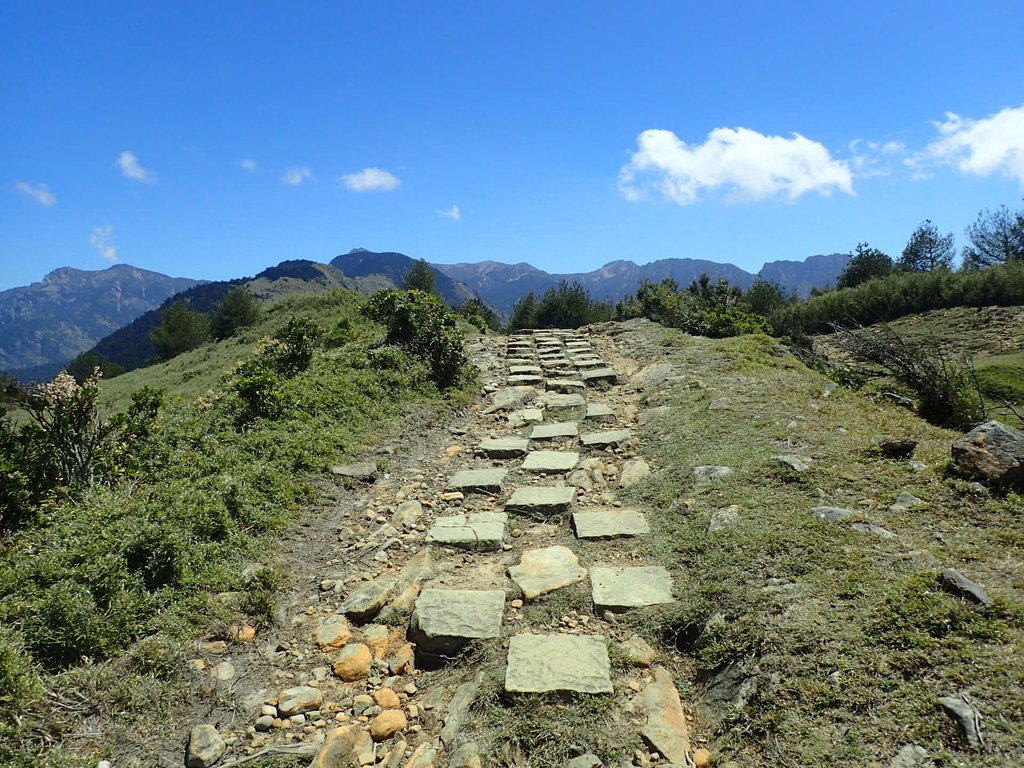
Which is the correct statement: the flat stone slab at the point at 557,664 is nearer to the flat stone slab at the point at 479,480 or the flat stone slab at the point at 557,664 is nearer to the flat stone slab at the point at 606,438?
the flat stone slab at the point at 479,480

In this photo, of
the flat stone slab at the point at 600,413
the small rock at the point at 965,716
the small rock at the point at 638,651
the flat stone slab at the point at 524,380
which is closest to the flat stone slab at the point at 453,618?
the small rock at the point at 638,651

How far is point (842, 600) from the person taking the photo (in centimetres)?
260

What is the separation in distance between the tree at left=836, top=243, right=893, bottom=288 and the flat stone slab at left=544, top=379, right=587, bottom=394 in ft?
97.2

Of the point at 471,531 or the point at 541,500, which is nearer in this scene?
the point at 471,531

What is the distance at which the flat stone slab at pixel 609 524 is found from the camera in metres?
4.14

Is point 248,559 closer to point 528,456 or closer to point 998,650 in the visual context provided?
point 528,456

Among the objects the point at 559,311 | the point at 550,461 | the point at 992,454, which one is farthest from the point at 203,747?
the point at 559,311

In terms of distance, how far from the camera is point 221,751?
2396mm

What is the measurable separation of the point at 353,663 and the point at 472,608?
71cm

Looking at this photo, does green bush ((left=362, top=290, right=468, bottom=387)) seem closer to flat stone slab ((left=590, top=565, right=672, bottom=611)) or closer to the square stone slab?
the square stone slab

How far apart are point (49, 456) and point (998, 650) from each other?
5948 millimetres

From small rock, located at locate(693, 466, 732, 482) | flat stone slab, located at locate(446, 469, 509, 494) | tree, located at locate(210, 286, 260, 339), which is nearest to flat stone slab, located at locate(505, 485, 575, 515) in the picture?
flat stone slab, located at locate(446, 469, 509, 494)

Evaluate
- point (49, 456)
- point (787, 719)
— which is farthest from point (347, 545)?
point (787, 719)

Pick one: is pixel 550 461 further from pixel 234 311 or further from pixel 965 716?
pixel 234 311
